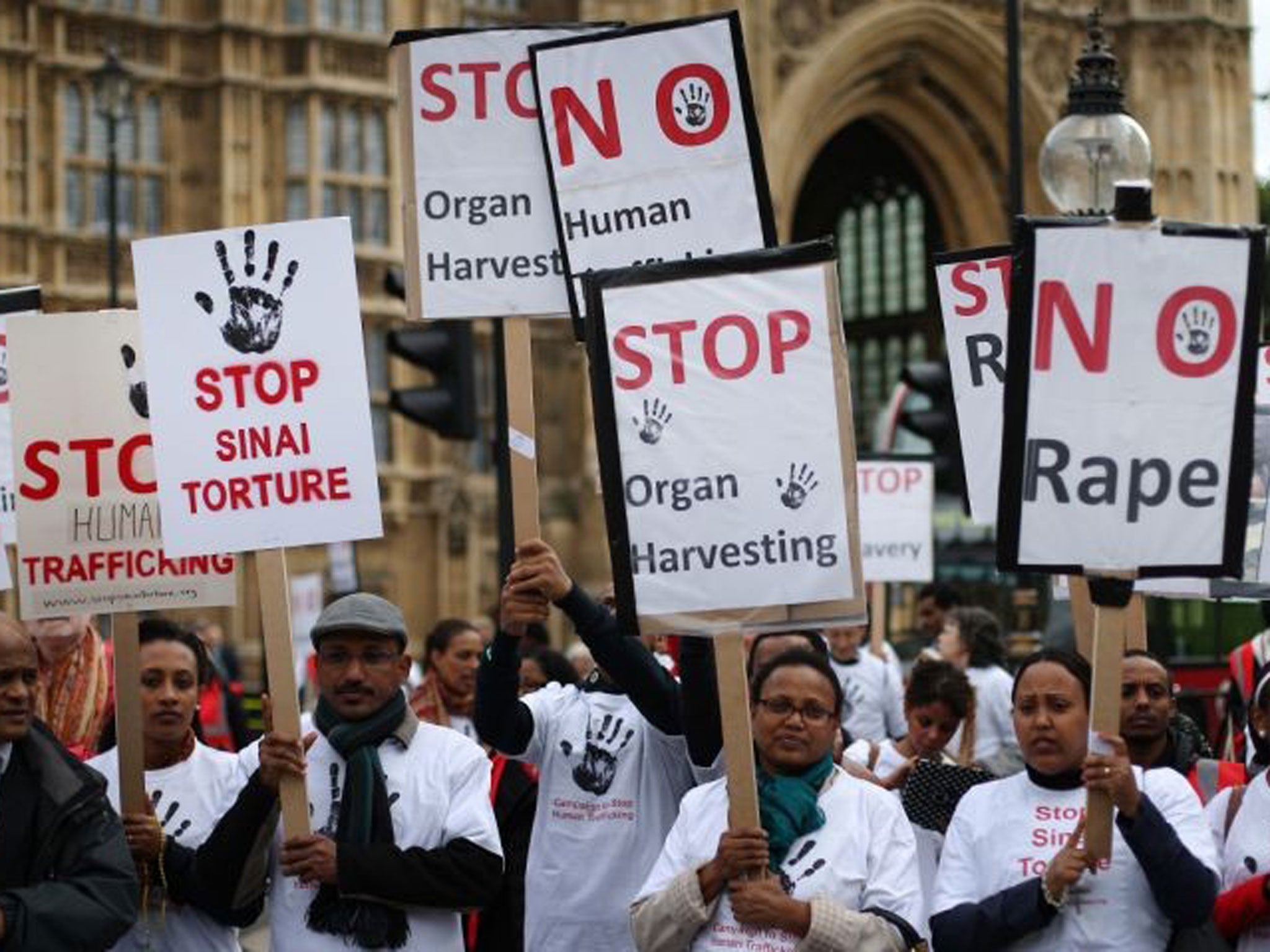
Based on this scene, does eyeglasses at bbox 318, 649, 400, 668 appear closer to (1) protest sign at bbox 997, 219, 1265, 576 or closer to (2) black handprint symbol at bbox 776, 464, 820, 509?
(2) black handprint symbol at bbox 776, 464, 820, 509

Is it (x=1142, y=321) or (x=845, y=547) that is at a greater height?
(x=1142, y=321)

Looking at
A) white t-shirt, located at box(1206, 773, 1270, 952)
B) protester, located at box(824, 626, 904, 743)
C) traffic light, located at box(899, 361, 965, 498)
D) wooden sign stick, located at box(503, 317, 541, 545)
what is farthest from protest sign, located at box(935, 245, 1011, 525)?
traffic light, located at box(899, 361, 965, 498)

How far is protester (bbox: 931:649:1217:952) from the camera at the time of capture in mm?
5352

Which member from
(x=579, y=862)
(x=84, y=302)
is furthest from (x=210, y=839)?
(x=84, y=302)

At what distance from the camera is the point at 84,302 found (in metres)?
30.3

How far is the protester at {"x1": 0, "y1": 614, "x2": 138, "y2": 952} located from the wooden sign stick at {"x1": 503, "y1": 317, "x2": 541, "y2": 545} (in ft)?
4.81

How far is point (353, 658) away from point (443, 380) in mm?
6142

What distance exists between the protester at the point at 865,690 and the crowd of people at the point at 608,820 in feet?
15.5

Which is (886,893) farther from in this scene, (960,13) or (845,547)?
(960,13)

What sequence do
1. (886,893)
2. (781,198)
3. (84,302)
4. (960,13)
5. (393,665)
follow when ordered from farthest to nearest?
(960,13) → (781,198) → (84,302) → (393,665) → (886,893)

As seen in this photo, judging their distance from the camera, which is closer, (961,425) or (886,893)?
(886,893)

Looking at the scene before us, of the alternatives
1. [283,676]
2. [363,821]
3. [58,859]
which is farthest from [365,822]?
[58,859]

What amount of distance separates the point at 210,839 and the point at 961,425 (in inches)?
114

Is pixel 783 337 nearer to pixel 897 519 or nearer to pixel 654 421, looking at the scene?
pixel 654 421
